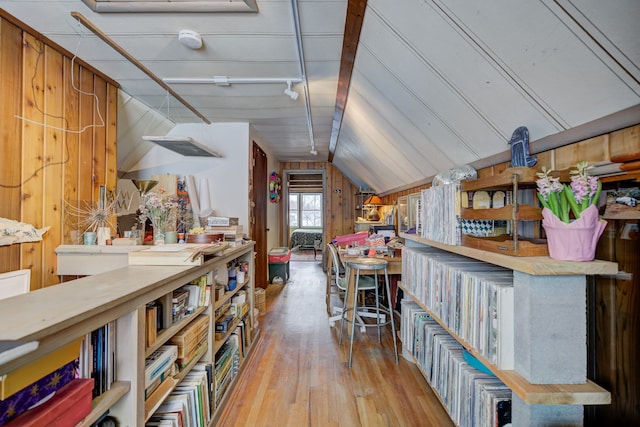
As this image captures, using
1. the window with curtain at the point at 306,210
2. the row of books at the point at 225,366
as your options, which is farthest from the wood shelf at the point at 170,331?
the window with curtain at the point at 306,210

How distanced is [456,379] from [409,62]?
5.77ft

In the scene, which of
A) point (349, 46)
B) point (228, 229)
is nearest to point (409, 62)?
point (349, 46)

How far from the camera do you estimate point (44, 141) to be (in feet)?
6.52

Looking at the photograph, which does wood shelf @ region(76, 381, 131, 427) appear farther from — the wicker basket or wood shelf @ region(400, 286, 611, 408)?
the wicker basket

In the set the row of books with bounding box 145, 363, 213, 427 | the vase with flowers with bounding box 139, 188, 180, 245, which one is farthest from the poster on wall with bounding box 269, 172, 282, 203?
the row of books with bounding box 145, 363, 213, 427

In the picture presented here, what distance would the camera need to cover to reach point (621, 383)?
42.4 inches

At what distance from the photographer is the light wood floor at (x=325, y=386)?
5.91 ft

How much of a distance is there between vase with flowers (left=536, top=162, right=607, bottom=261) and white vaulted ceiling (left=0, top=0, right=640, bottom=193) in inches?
11.0

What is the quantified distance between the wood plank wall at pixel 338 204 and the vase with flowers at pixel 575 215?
5808 mm

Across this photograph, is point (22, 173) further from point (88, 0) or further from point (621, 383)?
point (621, 383)

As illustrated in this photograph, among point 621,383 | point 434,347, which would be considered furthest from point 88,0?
point 621,383

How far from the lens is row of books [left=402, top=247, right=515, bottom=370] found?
44.8 inches

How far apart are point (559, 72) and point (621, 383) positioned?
3.82ft

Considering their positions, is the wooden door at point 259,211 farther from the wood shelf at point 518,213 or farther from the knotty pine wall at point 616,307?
the knotty pine wall at point 616,307
